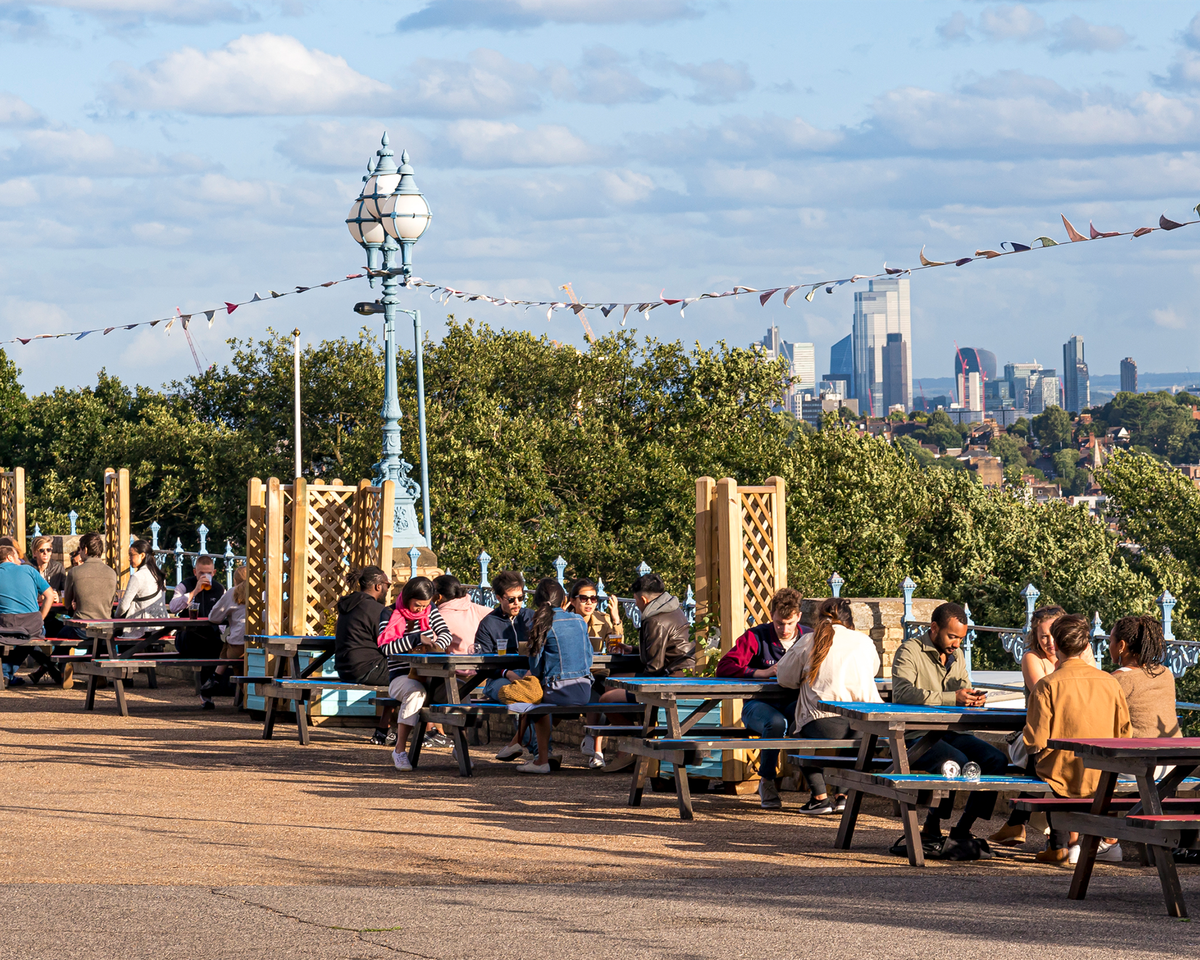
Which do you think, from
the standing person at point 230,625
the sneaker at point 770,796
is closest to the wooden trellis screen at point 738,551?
the sneaker at point 770,796

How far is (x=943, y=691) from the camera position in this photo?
8.11m

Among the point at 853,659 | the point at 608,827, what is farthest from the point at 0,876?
the point at 853,659

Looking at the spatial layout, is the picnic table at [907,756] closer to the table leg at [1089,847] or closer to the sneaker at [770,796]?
the table leg at [1089,847]

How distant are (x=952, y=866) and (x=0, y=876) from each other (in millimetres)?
4025

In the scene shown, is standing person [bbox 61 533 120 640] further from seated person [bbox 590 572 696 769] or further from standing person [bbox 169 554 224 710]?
seated person [bbox 590 572 696 769]

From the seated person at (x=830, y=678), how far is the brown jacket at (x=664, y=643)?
118 centimetres

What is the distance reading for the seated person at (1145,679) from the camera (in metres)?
7.16

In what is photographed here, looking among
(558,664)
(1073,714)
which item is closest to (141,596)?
(558,664)

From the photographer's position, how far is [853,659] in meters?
8.38

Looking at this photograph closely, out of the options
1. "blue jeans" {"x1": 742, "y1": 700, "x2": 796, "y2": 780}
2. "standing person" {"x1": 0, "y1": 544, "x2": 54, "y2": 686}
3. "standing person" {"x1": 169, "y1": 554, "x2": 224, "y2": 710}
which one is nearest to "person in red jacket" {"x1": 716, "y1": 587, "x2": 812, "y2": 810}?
"blue jeans" {"x1": 742, "y1": 700, "x2": 796, "y2": 780}

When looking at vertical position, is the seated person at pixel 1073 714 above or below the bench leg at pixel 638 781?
above

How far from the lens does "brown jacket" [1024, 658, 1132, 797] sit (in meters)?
6.91

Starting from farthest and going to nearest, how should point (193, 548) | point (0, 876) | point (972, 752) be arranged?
point (193, 548) → point (972, 752) → point (0, 876)

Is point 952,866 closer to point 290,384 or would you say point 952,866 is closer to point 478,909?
point 478,909
